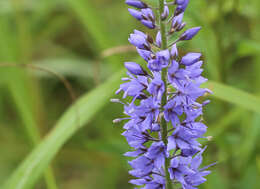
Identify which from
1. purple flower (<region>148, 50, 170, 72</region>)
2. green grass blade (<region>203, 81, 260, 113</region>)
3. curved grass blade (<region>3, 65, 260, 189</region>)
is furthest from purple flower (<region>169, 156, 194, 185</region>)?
green grass blade (<region>203, 81, 260, 113</region>)

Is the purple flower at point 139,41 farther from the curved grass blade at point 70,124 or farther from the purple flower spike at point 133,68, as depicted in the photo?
the curved grass blade at point 70,124

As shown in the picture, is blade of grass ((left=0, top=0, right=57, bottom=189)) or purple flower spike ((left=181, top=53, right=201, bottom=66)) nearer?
purple flower spike ((left=181, top=53, right=201, bottom=66))

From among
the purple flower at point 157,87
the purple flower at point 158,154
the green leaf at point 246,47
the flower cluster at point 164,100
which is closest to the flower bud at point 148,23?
the flower cluster at point 164,100

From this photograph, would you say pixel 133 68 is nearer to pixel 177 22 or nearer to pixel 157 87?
pixel 157 87

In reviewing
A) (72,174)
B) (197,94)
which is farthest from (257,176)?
(72,174)

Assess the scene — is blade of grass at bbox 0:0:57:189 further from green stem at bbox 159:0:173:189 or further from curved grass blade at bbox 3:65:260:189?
green stem at bbox 159:0:173:189

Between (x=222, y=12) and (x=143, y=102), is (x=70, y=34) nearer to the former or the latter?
(x=222, y=12)
